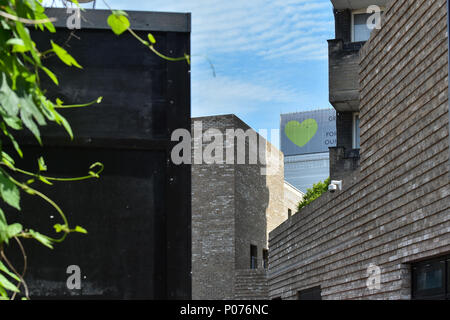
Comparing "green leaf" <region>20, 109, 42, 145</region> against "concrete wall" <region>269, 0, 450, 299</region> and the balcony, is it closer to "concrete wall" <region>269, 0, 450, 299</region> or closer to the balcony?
"concrete wall" <region>269, 0, 450, 299</region>

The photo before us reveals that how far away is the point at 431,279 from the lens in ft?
36.3

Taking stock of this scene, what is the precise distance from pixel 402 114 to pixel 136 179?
680 centimetres

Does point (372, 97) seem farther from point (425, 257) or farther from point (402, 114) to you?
point (425, 257)

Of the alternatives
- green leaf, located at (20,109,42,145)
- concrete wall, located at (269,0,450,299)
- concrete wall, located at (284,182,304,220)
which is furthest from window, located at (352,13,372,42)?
concrete wall, located at (284,182,304,220)

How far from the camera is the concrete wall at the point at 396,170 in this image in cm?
1044

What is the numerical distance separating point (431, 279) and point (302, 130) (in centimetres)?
11251

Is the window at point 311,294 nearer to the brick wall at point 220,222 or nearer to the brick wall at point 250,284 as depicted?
the brick wall at point 250,284

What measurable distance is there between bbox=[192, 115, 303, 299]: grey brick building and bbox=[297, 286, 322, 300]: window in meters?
12.5

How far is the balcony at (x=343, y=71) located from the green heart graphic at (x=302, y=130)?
325 ft
